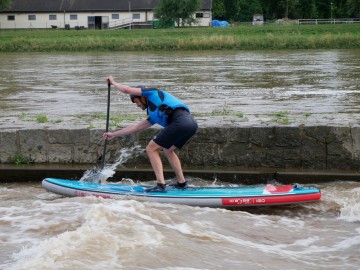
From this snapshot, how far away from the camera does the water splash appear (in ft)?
34.7

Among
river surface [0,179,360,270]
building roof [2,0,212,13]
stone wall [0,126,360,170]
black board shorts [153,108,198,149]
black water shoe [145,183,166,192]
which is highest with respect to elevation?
building roof [2,0,212,13]

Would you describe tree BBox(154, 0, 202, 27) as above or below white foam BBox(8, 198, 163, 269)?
above

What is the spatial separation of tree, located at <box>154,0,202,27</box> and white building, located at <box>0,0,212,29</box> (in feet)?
16.5

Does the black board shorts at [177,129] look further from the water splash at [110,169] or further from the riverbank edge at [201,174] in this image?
the riverbank edge at [201,174]

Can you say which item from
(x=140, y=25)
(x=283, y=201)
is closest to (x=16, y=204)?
(x=283, y=201)

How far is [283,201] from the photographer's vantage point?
31.3 feet

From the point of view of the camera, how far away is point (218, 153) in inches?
446

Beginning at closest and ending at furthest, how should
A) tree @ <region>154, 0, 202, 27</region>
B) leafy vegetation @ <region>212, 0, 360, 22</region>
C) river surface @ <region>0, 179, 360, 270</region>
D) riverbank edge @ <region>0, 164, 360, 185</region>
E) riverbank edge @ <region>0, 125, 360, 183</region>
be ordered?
river surface @ <region>0, 179, 360, 270</region> → riverbank edge @ <region>0, 164, 360, 185</region> → riverbank edge @ <region>0, 125, 360, 183</region> → tree @ <region>154, 0, 202, 27</region> → leafy vegetation @ <region>212, 0, 360, 22</region>

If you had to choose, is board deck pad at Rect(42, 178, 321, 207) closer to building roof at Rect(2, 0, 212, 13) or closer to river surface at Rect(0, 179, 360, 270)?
river surface at Rect(0, 179, 360, 270)

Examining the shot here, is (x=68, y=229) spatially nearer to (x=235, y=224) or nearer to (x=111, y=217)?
(x=111, y=217)

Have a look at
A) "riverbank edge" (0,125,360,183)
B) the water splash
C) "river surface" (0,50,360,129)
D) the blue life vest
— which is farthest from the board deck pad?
"river surface" (0,50,360,129)

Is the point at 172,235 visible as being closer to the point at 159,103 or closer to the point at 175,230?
the point at 175,230

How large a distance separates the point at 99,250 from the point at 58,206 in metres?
2.12

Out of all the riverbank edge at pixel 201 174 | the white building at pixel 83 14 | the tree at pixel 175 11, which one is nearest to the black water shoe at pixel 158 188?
the riverbank edge at pixel 201 174
